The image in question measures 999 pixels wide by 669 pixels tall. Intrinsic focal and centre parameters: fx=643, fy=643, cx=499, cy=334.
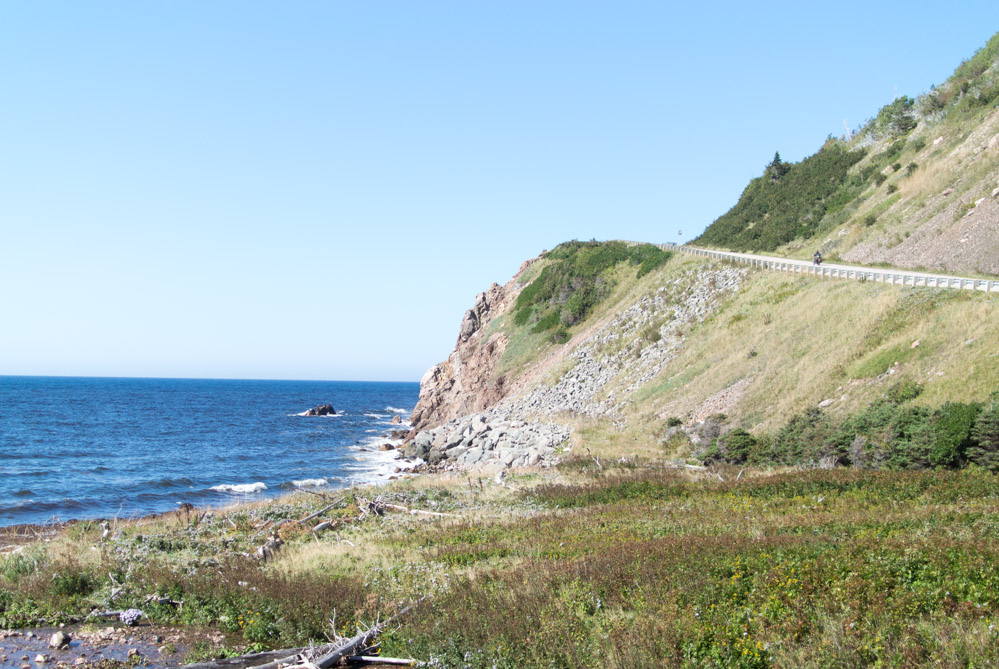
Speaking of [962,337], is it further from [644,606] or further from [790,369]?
[644,606]

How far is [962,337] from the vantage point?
23031mm

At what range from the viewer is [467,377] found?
63219 mm

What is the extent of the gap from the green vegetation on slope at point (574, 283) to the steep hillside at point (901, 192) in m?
10.1

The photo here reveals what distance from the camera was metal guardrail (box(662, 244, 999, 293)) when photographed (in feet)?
88.8

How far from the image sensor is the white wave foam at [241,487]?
3672 cm

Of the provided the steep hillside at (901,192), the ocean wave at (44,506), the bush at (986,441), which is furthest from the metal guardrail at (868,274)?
the ocean wave at (44,506)

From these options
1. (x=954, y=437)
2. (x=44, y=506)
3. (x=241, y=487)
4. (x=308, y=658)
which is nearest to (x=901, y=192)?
(x=954, y=437)

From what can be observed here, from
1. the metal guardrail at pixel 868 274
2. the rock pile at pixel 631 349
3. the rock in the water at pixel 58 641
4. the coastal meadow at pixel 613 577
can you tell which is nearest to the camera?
the coastal meadow at pixel 613 577

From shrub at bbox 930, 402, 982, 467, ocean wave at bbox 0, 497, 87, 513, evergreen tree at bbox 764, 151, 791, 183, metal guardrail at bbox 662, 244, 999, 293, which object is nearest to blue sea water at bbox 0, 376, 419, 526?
ocean wave at bbox 0, 497, 87, 513

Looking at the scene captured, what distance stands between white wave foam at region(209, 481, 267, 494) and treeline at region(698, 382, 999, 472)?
82.6 feet

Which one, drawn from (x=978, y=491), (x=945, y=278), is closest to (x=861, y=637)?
(x=978, y=491)

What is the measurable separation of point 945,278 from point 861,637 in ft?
87.1

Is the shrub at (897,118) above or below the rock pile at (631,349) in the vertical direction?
above

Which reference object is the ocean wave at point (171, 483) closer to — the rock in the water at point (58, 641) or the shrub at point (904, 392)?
the rock in the water at point (58, 641)
